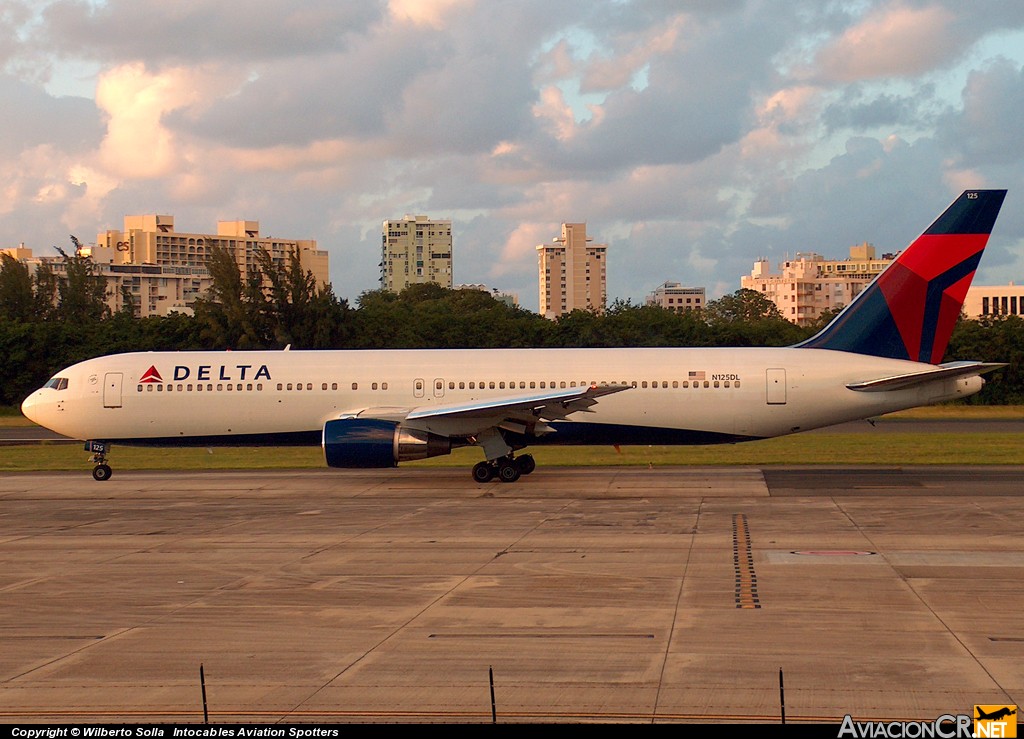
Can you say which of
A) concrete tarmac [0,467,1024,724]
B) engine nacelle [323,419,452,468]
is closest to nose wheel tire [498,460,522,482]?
engine nacelle [323,419,452,468]

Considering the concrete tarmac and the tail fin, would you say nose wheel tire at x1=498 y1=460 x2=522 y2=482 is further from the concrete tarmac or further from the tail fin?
the tail fin

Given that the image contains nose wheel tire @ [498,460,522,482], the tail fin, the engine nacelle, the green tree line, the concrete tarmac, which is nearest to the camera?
the concrete tarmac

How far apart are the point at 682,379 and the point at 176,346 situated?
45.9 metres

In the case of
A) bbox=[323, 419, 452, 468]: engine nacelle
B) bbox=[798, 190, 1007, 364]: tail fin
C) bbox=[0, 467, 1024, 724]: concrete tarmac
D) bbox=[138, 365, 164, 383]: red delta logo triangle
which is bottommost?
bbox=[0, 467, 1024, 724]: concrete tarmac

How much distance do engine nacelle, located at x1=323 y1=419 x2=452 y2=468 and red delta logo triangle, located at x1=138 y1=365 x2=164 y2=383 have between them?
21.4ft

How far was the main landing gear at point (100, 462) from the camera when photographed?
109 feet

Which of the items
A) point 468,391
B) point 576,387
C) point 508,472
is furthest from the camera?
point 468,391

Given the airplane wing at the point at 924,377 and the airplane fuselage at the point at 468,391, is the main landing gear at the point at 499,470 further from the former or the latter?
the airplane wing at the point at 924,377

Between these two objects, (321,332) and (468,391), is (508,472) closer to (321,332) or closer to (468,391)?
(468,391)

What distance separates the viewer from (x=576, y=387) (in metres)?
31.8

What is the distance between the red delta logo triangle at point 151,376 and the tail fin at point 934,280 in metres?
20.8

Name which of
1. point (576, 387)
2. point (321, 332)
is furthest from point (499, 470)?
point (321, 332)

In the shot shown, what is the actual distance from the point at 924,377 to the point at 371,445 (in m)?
14.9

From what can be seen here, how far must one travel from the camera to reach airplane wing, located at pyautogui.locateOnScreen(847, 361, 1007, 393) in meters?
29.8
